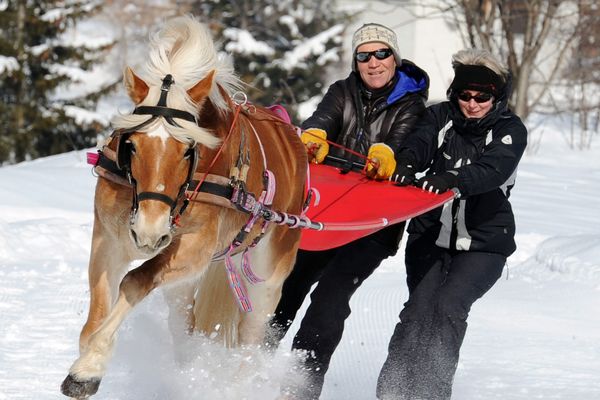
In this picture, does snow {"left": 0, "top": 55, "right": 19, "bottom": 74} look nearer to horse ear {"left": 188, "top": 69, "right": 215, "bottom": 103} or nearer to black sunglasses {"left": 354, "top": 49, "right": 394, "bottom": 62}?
black sunglasses {"left": 354, "top": 49, "right": 394, "bottom": 62}

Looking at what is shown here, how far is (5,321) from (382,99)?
2.66 m

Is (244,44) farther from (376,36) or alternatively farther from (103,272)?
(103,272)

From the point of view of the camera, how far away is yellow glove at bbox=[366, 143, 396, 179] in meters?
4.48

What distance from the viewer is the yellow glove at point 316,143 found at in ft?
15.6

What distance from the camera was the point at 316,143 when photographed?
4816 mm

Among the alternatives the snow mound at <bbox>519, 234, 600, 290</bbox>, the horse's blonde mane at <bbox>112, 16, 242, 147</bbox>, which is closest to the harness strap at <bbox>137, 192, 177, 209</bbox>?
the horse's blonde mane at <bbox>112, 16, 242, 147</bbox>

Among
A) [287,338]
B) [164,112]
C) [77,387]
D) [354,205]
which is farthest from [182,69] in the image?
[287,338]

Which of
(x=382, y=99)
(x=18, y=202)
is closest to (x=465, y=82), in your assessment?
(x=382, y=99)

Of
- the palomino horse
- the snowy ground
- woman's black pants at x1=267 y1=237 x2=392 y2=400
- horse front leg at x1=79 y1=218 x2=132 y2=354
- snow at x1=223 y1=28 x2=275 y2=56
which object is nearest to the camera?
the palomino horse

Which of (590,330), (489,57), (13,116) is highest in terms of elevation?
(489,57)

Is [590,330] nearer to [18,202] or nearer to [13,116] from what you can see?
[18,202]

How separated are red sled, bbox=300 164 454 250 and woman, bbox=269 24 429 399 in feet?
0.24

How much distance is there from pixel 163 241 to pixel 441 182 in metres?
1.41

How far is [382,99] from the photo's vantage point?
4.70 metres
